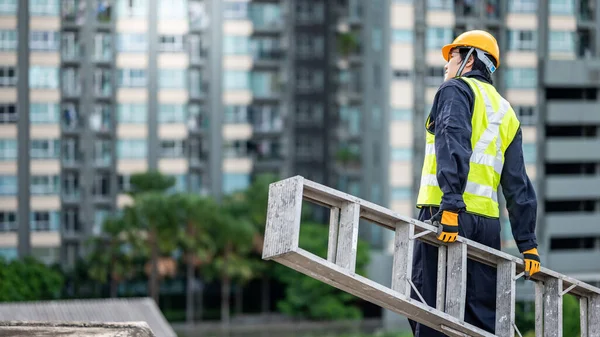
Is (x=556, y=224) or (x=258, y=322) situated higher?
(x=556, y=224)

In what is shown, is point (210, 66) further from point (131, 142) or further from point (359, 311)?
point (359, 311)

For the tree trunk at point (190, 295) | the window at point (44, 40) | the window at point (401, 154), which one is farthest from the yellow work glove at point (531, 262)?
the window at point (44, 40)

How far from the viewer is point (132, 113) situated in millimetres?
65562

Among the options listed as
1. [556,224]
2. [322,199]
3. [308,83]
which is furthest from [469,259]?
[308,83]

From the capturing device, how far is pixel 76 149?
65.1 meters

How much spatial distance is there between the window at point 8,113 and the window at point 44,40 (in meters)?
3.64

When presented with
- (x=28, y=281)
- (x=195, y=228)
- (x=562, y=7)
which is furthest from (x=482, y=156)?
(x=562, y=7)

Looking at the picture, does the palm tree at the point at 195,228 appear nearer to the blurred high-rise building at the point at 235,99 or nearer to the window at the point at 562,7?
the blurred high-rise building at the point at 235,99

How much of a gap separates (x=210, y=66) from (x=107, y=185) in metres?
9.72

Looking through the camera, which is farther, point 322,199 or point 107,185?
point 107,185

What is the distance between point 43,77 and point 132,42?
225 inches

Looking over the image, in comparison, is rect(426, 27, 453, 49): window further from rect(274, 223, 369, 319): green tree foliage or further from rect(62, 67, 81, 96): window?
rect(62, 67, 81, 96): window

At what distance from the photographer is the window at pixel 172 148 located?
218 ft

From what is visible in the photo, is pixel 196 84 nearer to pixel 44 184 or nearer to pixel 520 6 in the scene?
pixel 44 184
